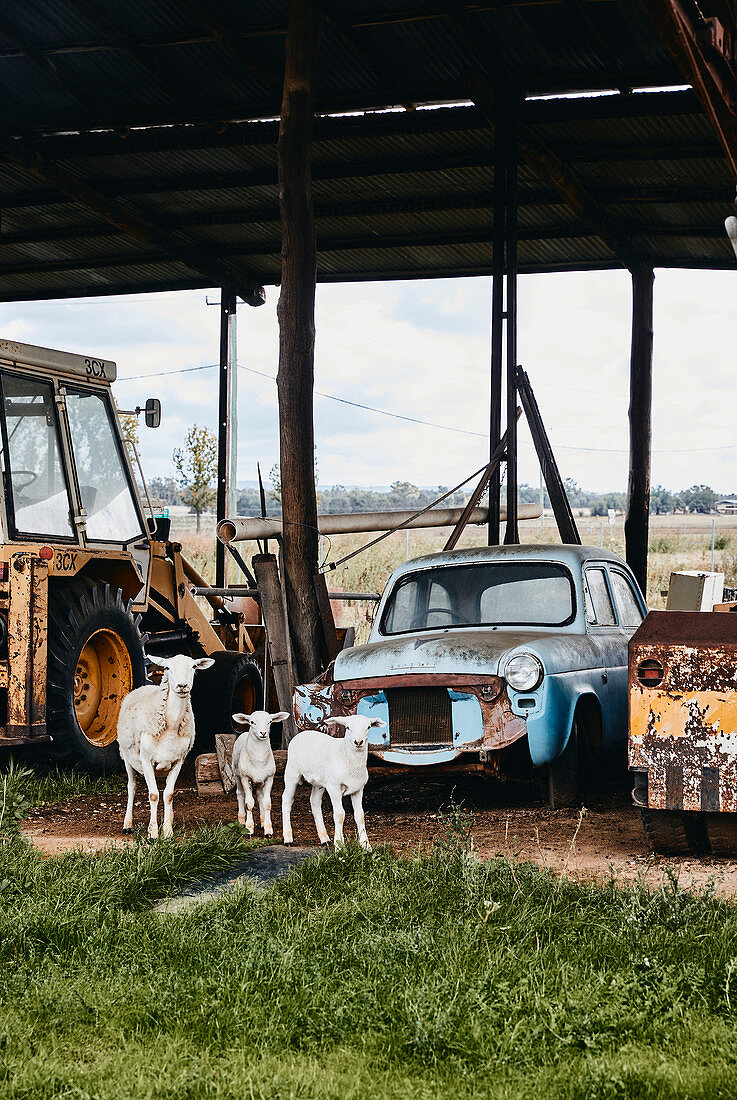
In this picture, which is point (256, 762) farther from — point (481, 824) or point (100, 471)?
point (100, 471)

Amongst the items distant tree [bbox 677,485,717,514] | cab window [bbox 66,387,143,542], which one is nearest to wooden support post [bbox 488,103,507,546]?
cab window [bbox 66,387,143,542]

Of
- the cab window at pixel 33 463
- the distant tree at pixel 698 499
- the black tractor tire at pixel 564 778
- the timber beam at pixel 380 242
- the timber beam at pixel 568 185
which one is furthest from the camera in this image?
the distant tree at pixel 698 499

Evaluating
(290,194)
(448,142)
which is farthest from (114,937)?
(448,142)

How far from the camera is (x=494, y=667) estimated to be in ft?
26.9

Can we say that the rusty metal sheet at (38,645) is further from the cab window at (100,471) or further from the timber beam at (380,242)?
the timber beam at (380,242)

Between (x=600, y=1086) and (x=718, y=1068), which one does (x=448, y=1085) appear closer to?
(x=600, y=1086)

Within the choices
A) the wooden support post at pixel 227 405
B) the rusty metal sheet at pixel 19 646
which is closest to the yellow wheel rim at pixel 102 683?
the rusty metal sheet at pixel 19 646

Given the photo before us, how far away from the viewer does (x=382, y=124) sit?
13.7 meters

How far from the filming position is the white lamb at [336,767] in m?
7.07

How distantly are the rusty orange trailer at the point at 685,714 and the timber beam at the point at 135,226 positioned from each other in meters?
11.2

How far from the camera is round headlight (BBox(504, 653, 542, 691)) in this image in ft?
26.7

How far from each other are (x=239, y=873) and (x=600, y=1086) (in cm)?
316

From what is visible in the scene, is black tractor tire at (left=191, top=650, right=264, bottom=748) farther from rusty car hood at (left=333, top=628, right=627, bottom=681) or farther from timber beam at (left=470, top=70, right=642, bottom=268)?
timber beam at (left=470, top=70, right=642, bottom=268)

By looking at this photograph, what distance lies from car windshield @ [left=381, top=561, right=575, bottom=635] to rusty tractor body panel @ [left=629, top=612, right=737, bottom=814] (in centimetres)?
268
